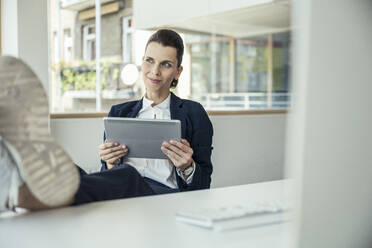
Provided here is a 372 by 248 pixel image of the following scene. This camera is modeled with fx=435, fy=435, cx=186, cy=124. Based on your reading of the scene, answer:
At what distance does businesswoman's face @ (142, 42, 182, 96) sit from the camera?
5.91ft

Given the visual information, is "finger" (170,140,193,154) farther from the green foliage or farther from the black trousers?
the green foliage

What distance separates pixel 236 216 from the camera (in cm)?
84

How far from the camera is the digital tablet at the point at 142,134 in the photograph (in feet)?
4.79

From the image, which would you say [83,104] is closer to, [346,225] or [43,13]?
[43,13]

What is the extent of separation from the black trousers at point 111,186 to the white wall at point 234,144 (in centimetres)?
143

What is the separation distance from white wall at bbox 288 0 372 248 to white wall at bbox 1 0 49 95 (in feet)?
8.00

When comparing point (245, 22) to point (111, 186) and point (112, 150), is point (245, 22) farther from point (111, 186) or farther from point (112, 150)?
point (111, 186)

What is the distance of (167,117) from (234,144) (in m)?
1.33

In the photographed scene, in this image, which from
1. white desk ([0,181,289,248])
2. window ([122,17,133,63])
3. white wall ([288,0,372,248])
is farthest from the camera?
window ([122,17,133,63])

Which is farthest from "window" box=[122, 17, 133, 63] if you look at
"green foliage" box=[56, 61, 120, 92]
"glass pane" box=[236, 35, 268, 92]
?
"glass pane" box=[236, 35, 268, 92]

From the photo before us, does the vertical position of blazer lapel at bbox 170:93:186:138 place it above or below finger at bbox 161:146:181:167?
above

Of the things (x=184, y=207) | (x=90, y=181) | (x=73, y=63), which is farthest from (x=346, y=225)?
(x=73, y=63)

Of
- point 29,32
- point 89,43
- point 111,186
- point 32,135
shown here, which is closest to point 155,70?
point 111,186

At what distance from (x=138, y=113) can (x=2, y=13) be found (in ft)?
5.25
